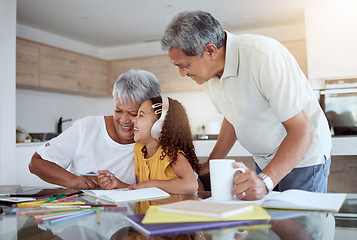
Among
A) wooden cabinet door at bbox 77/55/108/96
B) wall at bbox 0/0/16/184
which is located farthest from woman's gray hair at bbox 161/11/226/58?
wooden cabinet door at bbox 77/55/108/96

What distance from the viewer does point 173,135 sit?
1.61 m

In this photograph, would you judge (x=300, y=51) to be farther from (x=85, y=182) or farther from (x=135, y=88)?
(x=85, y=182)

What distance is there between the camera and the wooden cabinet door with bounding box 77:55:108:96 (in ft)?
19.2

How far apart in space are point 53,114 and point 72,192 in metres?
4.73

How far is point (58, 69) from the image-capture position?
17.7 feet

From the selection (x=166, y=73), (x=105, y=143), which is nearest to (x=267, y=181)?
(x=105, y=143)

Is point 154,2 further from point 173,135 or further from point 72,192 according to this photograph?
point 72,192

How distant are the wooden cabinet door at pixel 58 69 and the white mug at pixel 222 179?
4.50 metres

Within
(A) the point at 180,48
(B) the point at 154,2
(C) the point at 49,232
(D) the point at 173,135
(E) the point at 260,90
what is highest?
(B) the point at 154,2

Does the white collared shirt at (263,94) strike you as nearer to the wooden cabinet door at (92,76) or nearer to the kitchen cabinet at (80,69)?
the kitchen cabinet at (80,69)

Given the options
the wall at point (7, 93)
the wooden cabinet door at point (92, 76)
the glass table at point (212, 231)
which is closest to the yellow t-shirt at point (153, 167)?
the glass table at point (212, 231)

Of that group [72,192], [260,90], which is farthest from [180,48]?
[72,192]

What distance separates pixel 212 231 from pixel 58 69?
5.11m

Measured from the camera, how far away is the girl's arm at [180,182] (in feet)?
4.62
